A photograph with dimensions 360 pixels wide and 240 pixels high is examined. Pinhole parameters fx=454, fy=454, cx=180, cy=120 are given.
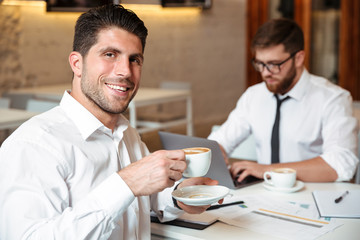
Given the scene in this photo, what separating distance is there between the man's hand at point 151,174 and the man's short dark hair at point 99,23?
1.20 feet

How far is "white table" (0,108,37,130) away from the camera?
8.74ft

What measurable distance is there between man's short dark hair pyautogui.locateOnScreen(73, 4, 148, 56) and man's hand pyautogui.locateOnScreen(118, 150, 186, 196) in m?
0.37

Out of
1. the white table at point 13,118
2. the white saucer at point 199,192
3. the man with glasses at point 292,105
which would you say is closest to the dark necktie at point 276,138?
the man with glasses at point 292,105

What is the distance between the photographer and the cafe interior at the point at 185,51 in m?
4.05

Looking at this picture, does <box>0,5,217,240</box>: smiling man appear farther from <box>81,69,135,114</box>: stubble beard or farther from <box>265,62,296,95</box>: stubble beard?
<box>265,62,296,95</box>: stubble beard

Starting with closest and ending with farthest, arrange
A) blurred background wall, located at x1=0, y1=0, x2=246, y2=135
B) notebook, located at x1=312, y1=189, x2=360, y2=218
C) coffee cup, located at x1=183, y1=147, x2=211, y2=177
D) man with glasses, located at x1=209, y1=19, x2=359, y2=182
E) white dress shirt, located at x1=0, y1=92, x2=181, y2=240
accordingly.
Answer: white dress shirt, located at x1=0, y1=92, x2=181, y2=240 → coffee cup, located at x1=183, y1=147, x2=211, y2=177 → notebook, located at x1=312, y1=189, x2=360, y2=218 → man with glasses, located at x1=209, y1=19, x2=359, y2=182 → blurred background wall, located at x1=0, y1=0, x2=246, y2=135

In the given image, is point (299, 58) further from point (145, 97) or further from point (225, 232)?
point (145, 97)

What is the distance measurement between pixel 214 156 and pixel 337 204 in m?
0.46

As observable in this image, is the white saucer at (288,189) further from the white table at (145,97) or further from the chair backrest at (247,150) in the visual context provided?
the white table at (145,97)

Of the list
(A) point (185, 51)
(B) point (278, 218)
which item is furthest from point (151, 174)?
(A) point (185, 51)

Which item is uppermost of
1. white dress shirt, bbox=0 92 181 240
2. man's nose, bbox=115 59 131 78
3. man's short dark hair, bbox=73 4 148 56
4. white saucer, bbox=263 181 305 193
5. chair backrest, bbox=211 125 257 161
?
man's short dark hair, bbox=73 4 148 56

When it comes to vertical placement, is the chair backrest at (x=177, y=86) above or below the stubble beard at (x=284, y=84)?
below

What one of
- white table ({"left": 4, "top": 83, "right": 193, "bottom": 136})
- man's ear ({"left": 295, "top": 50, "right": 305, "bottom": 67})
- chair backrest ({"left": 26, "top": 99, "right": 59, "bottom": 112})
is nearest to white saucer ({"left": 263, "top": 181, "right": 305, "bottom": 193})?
man's ear ({"left": 295, "top": 50, "right": 305, "bottom": 67})

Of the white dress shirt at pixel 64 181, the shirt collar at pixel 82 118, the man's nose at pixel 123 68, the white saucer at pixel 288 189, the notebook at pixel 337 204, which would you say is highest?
the man's nose at pixel 123 68
